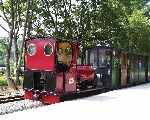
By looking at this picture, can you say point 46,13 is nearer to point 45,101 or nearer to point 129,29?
point 129,29

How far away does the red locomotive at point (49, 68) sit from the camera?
1625cm

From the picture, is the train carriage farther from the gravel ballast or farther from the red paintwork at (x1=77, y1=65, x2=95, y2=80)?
the gravel ballast

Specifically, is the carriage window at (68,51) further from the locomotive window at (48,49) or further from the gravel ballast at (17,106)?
the gravel ballast at (17,106)

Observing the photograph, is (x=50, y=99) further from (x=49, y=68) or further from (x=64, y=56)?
(x=64, y=56)

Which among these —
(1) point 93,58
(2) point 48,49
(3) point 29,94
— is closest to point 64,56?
(2) point 48,49

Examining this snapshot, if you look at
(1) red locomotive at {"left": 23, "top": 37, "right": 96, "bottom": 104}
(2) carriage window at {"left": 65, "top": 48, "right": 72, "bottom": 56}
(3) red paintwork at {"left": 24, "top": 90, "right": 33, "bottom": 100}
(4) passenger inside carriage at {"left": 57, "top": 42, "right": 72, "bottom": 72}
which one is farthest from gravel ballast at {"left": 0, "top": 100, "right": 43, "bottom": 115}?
(2) carriage window at {"left": 65, "top": 48, "right": 72, "bottom": 56}

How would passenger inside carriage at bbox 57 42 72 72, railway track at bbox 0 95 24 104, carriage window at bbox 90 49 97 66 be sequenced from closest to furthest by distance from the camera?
railway track at bbox 0 95 24 104 → passenger inside carriage at bbox 57 42 72 72 → carriage window at bbox 90 49 97 66

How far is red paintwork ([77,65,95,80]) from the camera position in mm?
19312

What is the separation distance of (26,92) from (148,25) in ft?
73.2

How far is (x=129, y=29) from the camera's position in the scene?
33.8 meters

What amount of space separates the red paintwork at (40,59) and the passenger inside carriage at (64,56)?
327 millimetres

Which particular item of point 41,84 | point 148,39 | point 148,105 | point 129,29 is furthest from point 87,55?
point 148,39

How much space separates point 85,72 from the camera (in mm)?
19703

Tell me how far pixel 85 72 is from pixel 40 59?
A: 3443 millimetres
